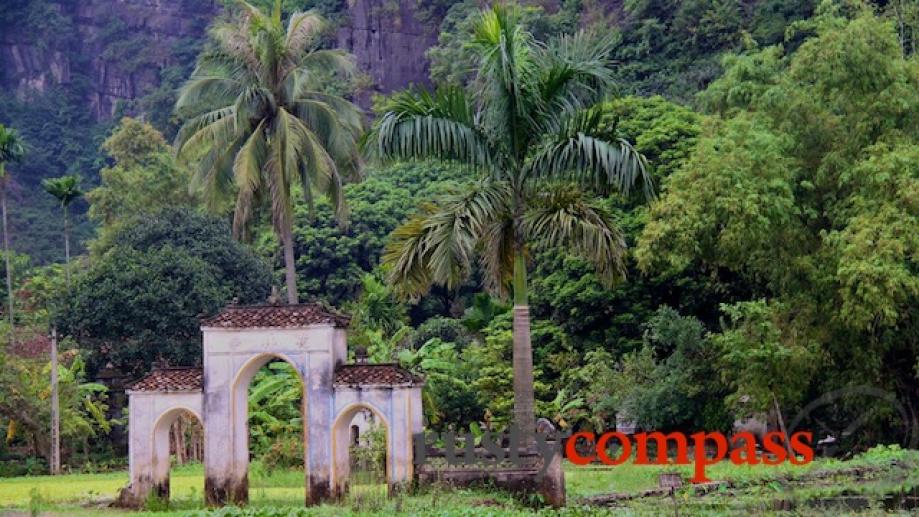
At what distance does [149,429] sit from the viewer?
25125mm

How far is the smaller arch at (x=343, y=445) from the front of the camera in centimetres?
2423

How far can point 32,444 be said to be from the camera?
132ft

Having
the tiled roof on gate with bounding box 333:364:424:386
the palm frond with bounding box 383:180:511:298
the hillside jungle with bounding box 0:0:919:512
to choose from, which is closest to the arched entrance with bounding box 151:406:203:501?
the hillside jungle with bounding box 0:0:919:512

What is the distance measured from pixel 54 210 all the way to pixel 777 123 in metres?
54.3

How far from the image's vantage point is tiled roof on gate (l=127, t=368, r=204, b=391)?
25094 mm

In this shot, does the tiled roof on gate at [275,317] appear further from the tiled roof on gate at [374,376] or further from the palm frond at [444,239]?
the palm frond at [444,239]

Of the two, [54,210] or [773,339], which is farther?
[54,210]

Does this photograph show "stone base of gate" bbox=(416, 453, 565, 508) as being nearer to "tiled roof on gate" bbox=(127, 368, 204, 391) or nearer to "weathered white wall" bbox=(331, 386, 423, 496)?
"weathered white wall" bbox=(331, 386, 423, 496)

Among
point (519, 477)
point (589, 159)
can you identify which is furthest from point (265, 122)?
point (519, 477)

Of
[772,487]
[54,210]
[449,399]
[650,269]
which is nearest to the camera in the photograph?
[772,487]

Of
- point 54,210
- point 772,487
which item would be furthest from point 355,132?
point 54,210

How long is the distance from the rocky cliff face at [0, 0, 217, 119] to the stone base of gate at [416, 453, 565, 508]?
67622 mm

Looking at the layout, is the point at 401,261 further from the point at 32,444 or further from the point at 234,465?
the point at 32,444

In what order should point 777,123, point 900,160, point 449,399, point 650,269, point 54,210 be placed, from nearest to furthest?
1. point 900,160
2. point 777,123
3. point 650,269
4. point 449,399
5. point 54,210
